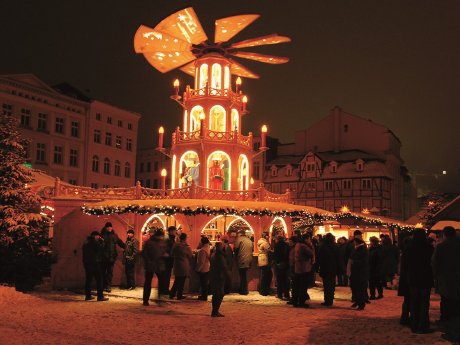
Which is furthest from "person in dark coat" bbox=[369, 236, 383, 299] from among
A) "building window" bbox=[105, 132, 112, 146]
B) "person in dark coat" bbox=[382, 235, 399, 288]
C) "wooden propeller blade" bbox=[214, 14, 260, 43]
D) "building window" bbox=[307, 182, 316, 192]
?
"building window" bbox=[307, 182, 316, 192]

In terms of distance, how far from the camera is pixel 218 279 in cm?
1198

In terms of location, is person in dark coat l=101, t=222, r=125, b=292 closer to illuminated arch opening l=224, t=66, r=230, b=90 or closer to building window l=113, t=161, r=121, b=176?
illuminated arch opening l=224, t=66, r=230, b=90

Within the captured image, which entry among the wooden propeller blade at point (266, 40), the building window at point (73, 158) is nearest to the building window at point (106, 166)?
the building window at point (73, 158)

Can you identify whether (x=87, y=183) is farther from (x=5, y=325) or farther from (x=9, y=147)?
(x=5, y=325)

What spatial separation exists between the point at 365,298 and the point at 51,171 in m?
39.0

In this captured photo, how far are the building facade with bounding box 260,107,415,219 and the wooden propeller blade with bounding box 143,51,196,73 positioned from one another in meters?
32.2

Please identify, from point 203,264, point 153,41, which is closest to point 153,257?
point 203,264

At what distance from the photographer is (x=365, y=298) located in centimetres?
1405

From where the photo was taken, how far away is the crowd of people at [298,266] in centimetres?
976

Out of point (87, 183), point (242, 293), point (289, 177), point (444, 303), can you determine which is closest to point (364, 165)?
point (289, 177)

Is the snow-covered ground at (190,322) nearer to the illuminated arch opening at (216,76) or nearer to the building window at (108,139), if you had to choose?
the illuminated arch opening at (216,76)

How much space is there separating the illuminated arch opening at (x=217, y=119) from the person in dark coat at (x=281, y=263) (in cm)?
980

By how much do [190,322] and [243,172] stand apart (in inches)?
542

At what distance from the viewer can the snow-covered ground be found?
943 centimetres
